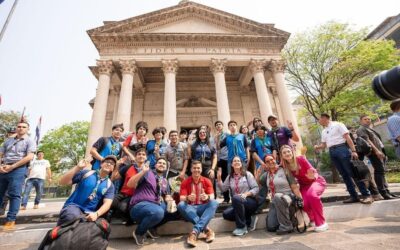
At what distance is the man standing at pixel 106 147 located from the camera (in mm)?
4773

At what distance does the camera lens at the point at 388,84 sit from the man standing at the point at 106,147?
4.73 m

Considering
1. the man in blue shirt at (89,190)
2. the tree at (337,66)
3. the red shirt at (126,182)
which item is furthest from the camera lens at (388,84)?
the tree at (337,66)

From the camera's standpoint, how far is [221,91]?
15031 mm

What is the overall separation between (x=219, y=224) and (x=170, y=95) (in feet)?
37.4

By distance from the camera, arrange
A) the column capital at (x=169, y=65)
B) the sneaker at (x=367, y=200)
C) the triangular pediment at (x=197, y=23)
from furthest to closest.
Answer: the triangular pediment at (x=197, y=23), the column capital at (x=169, y=65), the sneaker at (x=367, y=200)

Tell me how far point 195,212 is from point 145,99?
1673 cm

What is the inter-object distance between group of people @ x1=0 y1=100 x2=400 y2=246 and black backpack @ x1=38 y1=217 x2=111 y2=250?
0.24m

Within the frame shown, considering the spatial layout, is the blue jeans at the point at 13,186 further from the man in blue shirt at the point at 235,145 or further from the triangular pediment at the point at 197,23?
the triangular pediment at the point at 197,23

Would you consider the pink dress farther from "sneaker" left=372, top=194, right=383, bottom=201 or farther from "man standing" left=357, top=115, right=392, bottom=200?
"man standing" left=357, top=115, right=392, bottom=200

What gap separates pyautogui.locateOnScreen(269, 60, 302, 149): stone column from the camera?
15062mm

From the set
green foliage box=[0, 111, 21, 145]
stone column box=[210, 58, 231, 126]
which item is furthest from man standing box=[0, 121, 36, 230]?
green foliage box=[0, 111, 21, 145]

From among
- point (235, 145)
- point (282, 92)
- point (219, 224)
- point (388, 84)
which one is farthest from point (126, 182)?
point (282, 92)

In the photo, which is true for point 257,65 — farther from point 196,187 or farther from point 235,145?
point 196,187

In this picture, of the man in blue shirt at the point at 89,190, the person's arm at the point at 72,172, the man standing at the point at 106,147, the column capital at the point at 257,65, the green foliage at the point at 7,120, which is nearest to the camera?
the man in blue shirt at the point at 89,190
